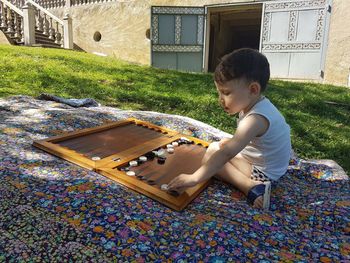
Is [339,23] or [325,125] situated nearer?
[325,125]

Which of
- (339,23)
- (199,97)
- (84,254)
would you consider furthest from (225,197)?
(339,23)

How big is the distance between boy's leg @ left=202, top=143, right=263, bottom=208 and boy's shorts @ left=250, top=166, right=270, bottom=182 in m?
0.03

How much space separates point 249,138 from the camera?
6.54 ft

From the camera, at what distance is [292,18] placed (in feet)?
31.9

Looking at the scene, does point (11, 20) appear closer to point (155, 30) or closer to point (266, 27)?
point (155, 30)

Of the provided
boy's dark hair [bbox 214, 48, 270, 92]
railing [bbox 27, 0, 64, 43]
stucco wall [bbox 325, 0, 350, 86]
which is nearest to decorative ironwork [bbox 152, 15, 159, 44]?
railing [bbox 27, 0, 64, 43]

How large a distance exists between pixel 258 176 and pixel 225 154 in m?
0.42

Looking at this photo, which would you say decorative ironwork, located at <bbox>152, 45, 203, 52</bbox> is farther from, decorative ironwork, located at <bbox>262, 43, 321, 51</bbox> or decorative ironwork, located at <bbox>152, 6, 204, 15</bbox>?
decorative ironwork, located at <bbox>262, 43, 321, 51</bbox>

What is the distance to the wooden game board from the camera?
2.04m

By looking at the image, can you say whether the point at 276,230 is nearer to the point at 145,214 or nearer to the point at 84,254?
the point at 145,214

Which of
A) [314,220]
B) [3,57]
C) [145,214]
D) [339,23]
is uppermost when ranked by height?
[339,23]

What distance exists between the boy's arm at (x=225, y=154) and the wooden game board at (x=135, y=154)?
0.10 m

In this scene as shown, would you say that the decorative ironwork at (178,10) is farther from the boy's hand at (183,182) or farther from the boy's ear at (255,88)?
the boy's hand at (183,182)

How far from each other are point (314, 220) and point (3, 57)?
7.24m
